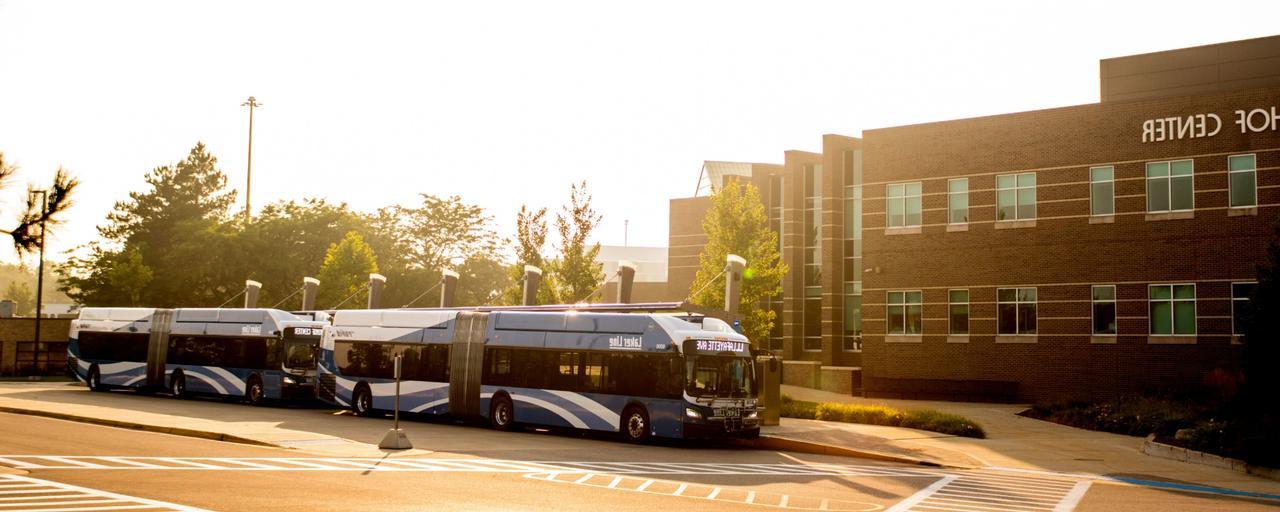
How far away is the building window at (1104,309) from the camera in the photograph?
137 feet

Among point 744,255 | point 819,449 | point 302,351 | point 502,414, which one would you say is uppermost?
point 744,255

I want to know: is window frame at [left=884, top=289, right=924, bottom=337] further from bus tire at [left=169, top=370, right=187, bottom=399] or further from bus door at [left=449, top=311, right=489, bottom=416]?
bus tire at [left=169, top=370, right=187, bottom=399]

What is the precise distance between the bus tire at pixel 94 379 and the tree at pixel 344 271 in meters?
13.4

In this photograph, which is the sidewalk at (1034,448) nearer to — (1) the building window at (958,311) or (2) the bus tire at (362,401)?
(1) the building window at (958,311)

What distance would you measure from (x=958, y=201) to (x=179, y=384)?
3065 cm

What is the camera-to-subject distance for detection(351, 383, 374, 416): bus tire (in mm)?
33438

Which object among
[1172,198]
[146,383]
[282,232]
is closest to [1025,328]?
[1172,198]

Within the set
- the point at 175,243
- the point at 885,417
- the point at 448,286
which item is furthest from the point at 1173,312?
the point at 175,243

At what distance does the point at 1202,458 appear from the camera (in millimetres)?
23719

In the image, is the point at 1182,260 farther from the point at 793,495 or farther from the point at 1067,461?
the point at 793,495

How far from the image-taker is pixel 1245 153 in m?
39.2

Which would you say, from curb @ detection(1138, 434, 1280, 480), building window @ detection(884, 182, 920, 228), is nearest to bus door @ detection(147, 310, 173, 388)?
building window @ detection(884, 182, 920, 228)

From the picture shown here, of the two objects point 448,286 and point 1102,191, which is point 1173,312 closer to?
point 1102,191

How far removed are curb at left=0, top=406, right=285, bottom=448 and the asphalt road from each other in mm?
581
